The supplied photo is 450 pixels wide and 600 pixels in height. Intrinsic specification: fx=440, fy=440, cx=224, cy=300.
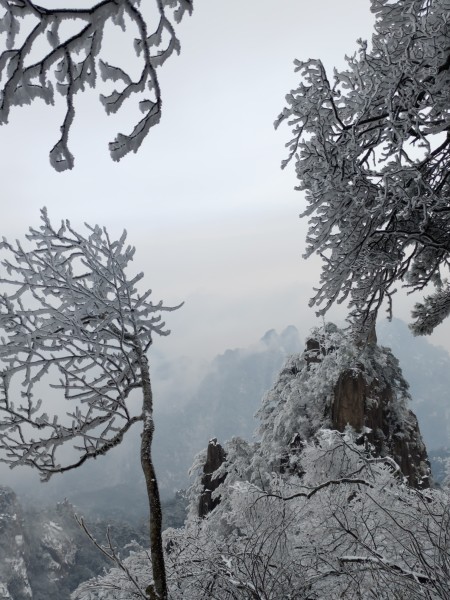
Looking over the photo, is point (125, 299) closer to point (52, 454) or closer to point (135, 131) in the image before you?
point (52, 454)

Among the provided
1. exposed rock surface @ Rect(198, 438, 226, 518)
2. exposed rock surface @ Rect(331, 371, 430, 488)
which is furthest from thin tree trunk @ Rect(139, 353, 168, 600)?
exposed rock surface @ Rect(198, 438, 226, 518)

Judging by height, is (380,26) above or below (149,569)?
above

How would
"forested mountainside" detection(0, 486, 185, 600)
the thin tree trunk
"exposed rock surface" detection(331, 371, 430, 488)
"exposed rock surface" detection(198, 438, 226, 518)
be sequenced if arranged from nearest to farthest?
the thin tree trunk < "exposed rock surface" detection(331, 371, 430, 488) < "exposed rock surface" detection(198, 438, 226, 518) < "forested mountainside" detection(0, 486, 185, 600)

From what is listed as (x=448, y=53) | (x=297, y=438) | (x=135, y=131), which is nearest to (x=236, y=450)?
(x=297, y=438)

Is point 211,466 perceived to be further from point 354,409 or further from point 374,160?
point 374,160

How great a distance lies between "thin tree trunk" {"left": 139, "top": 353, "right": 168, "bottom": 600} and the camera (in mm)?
3277

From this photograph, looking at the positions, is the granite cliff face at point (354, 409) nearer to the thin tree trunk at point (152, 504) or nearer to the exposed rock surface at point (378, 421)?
the exposed rock surface at point (378, 421)

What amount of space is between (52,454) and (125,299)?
64.0 inches

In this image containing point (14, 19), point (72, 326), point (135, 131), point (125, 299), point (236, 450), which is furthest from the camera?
point (236, 450)

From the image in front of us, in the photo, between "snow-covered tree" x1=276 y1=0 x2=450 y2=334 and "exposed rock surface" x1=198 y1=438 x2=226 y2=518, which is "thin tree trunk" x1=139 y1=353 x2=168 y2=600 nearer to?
"snow-covered tree" x1=276 y1=0 x2=450 y2=334

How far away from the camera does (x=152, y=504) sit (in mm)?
3586

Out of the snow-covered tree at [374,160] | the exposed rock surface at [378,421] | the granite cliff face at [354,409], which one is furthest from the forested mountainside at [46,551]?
the snow-covered tree at [374,160]

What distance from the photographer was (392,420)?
16547 millimetres

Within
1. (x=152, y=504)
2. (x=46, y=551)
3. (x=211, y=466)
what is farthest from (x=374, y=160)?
(x=46, y=551)
